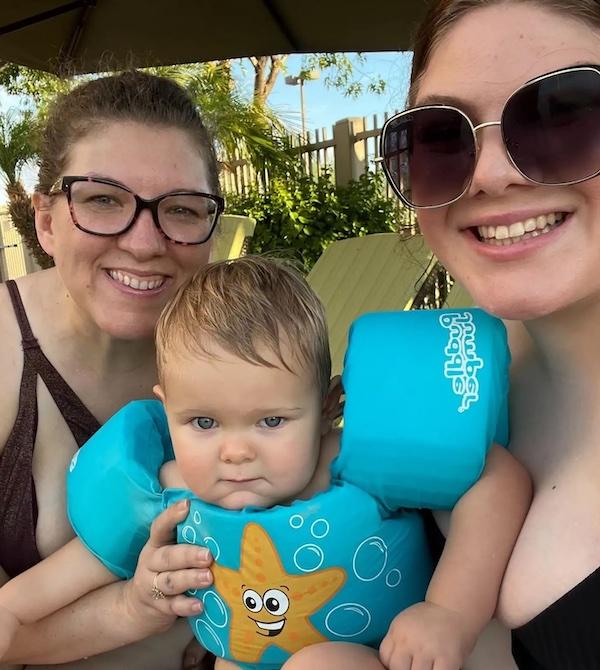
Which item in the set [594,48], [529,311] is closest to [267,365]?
[529,311]

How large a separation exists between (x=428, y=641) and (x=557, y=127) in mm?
871

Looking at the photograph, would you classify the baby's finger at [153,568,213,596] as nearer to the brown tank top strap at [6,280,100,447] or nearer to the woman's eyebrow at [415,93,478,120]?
the brown tank top strap at [6,280,100,447]

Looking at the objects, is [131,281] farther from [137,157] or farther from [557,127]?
[557,127]

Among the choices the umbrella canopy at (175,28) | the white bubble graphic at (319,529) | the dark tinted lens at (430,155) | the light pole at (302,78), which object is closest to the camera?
the dark tinted lens at (430,155)

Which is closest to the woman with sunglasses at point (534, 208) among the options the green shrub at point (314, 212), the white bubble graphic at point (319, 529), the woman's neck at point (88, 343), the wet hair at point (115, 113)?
the white bubble graphic at point (319, 529)

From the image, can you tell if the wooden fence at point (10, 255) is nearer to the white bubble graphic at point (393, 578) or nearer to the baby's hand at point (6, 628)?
the baby's hand at point (6, 628)

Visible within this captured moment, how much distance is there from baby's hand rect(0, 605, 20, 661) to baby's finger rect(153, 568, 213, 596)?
13.7 inches

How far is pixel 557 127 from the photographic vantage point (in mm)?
1181

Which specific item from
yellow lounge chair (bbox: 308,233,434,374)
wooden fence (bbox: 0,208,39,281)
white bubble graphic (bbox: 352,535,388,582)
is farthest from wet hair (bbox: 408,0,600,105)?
wooden fence (bbox: 0,208,39,281)

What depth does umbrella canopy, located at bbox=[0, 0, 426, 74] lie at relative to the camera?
3.76m

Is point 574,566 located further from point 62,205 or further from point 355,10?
Result: point 355,10

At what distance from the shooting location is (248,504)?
142 cm

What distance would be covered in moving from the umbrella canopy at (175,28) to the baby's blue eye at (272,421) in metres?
2.85

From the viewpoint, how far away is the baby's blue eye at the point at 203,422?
144 centimetres
